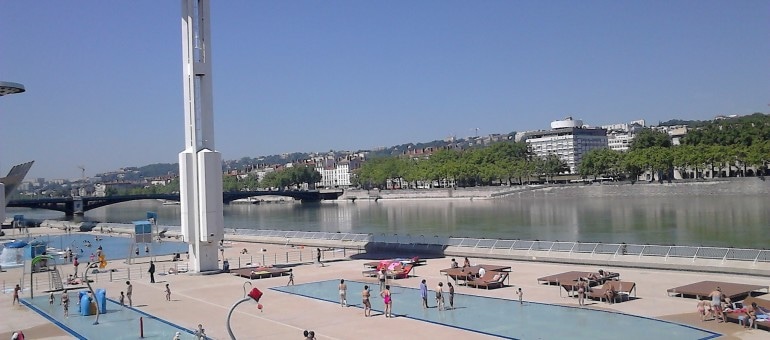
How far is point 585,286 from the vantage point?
22188mm

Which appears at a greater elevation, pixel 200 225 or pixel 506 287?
pixel 200 225

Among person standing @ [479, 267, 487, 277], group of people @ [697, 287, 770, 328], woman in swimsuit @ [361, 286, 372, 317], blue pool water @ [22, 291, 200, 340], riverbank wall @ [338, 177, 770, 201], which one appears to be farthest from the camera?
riverbank wall @ [338, 177, 770, 201]

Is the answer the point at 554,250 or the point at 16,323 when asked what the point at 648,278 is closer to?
the point at 554,250

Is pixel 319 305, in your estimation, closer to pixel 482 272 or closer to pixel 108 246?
pixel 482 272

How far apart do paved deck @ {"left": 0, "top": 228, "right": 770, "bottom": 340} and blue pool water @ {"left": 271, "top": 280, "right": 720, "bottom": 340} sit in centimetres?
56

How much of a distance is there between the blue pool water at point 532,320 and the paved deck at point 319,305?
1.85ft

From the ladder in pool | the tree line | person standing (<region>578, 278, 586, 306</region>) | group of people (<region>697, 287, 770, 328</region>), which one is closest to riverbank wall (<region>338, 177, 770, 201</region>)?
the tree line

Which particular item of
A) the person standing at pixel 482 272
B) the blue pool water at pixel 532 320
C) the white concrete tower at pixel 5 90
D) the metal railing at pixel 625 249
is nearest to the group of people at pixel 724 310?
the blue pool water at pixel 532 320

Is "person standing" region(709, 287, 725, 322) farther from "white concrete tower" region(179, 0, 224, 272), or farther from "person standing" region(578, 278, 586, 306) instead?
"white concrete tower" region(179, 0, 224, 272)

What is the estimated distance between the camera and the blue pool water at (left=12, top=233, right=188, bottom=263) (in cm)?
4764

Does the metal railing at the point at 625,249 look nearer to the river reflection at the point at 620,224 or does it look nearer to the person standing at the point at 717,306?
the person standing at the point at 717,306

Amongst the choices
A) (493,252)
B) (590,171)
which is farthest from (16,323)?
(590,171)

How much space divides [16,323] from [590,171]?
123m

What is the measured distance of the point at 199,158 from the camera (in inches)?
1289
